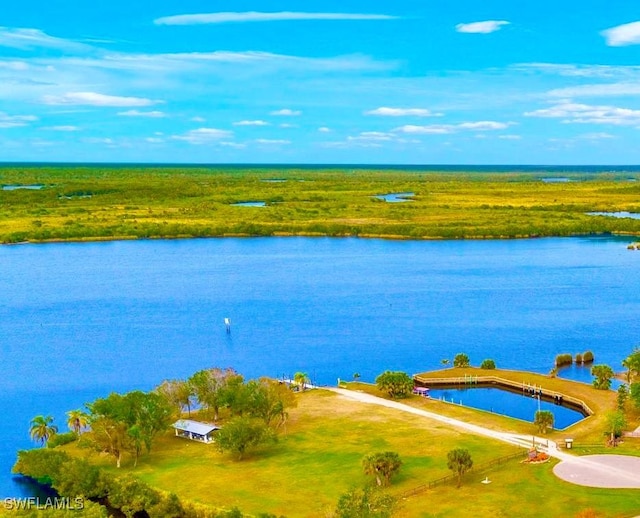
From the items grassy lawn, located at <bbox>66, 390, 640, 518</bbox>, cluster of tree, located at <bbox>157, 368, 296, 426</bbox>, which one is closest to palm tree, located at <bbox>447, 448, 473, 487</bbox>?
grassy lawn, located at <bbox>66, 390, 640, 518</bbox>

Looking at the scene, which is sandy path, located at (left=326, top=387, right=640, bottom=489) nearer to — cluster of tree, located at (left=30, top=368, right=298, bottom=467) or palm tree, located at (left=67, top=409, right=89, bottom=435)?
cluster of tree, located at (left=30, top=368, right=298, bottom=467)

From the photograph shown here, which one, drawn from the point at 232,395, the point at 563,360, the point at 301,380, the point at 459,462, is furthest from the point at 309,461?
the point at 563,360

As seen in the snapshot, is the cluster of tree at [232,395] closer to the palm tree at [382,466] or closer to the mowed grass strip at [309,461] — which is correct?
the mowed grass strip at [309,461]

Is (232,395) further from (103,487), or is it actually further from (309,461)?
(103,487)

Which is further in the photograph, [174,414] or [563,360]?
[563,360]

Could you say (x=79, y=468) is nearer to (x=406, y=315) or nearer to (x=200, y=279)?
(x=406, y=315)

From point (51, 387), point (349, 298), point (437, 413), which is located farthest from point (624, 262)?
point (51, 387)
